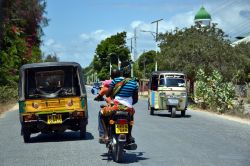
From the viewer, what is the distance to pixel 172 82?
28750mm

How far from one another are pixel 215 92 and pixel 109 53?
82114 millimetres

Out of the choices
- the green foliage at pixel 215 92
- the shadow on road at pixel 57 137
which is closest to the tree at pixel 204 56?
the green foliage at pixel 215 92

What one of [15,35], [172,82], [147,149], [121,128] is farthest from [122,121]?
[15,35]

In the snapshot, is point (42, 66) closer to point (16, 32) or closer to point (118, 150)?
point (118, 150)

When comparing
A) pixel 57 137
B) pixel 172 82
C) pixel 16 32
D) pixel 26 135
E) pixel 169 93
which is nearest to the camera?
pixel 26 135

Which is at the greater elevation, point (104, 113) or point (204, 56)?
point (204, 56)

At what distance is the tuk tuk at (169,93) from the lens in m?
27.9

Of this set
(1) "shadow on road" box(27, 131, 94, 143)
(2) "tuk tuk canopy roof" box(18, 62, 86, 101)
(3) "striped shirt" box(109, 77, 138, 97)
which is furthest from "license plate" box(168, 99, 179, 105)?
(3) "striped shirt" box(109, 77, 138, 97)

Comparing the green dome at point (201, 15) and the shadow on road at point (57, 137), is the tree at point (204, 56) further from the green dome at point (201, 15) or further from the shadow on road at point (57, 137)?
the green dome at point (201, 15)

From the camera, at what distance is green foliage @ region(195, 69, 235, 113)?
105 feet

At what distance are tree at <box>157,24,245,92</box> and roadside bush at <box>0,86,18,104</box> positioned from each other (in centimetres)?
1151

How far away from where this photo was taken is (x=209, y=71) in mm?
43844

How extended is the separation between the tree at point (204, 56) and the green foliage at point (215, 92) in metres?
7.62

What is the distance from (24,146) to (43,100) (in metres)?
1.67
